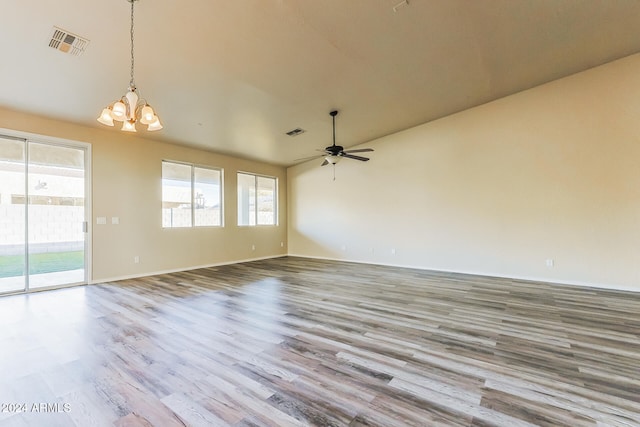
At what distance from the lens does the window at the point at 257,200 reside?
26.5 ft

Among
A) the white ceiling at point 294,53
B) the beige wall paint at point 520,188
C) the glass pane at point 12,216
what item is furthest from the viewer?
the beige wall paint at point 520,188

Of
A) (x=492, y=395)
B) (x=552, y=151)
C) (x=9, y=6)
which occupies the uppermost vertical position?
(x=9, y=6)

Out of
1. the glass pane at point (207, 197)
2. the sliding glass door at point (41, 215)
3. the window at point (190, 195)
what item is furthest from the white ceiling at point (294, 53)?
the glass pane at point (207, 197)

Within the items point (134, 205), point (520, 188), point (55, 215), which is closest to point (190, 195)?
point (134, 205)

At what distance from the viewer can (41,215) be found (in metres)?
4.75

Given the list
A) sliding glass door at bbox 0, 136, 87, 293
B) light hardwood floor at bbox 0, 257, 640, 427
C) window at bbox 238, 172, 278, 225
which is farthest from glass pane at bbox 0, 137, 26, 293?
window at bbox 238, 172, 278, 225

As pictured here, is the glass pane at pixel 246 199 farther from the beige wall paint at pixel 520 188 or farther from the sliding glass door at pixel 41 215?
the sliding glass door at pixel 41 215

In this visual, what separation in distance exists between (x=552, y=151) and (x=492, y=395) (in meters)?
5.05

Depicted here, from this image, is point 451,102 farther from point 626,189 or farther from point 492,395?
point 492,395

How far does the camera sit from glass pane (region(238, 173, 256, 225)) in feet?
26.3

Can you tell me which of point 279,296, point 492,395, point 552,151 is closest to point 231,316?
point 279,296

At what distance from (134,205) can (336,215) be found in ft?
16.1

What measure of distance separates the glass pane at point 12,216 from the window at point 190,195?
220cm

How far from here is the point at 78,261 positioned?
202 inches
